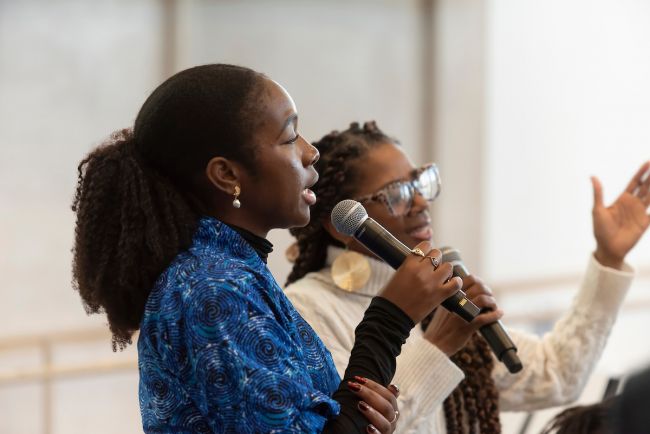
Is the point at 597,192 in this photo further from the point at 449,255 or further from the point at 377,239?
the point at 377,239

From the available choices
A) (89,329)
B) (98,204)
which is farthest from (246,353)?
(89,329)

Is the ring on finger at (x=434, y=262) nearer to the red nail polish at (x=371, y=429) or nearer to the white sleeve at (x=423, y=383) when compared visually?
the red nail polish at (x=371, y=429)

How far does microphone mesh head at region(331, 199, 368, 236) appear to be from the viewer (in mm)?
1728

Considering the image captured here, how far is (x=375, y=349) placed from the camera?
5.17 feet

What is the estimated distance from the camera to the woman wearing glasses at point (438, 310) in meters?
2.27

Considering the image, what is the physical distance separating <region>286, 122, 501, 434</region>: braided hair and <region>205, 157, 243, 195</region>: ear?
0.73 metres

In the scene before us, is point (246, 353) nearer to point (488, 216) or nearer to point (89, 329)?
point (89, 329)

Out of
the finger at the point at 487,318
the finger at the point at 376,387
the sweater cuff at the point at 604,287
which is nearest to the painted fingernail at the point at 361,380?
the finger at the point at 376,387

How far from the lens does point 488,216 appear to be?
5875mm

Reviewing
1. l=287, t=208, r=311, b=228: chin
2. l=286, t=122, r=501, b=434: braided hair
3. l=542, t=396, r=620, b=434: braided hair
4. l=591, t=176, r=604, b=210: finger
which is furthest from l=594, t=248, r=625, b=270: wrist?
l=287, t=208, r=311, b=228: chin

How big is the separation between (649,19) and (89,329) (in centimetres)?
346

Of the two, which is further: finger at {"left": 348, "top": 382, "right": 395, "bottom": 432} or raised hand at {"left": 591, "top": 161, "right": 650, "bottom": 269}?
raised hand at {"left": 591, "top": 161, "right": 650, "bottom": 269}

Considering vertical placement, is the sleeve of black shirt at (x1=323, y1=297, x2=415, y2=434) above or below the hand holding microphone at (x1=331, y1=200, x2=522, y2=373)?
below

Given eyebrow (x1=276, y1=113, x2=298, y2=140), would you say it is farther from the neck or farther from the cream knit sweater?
the cream knit sweater
